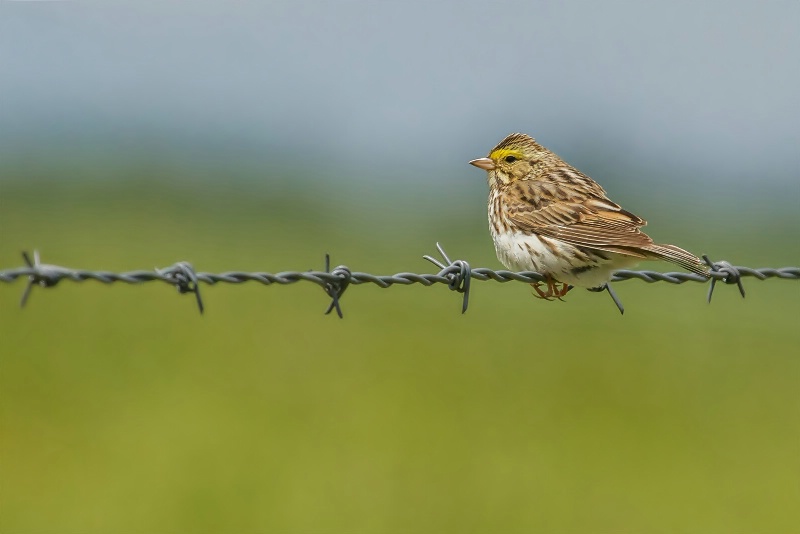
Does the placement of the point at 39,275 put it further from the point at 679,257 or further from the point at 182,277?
the point at 679,257

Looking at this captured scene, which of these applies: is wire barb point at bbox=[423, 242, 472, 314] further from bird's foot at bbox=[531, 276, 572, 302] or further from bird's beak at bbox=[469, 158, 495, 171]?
bird's beak at bbox=[469, 158, 495, 171]

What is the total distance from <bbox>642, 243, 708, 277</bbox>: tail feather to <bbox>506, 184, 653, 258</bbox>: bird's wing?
9 cm

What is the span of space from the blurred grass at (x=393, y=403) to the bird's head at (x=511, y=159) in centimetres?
384

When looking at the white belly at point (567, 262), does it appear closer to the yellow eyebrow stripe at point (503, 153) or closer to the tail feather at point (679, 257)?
the tail feather at point (679, 257)

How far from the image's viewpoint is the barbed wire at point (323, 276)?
15.5ft

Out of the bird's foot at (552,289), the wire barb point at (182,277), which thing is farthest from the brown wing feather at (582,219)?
the wire barb point at (182,277)

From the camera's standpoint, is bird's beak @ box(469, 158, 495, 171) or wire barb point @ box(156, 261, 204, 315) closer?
wire barb point @ box(156, 261, 204, 315)

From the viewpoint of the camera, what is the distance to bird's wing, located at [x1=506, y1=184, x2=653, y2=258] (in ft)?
22.0

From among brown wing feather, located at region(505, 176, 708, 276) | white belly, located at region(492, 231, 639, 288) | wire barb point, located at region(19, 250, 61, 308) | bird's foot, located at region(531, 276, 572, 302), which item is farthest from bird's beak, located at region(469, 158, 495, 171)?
wire barb point, located at region(19, 250, 61, 308)

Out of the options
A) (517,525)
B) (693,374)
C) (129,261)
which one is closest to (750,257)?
(693,374)

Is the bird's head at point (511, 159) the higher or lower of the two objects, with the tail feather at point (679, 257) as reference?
higher

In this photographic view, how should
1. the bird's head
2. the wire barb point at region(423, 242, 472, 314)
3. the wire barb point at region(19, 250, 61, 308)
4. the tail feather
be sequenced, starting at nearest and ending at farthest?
the wire barb point at region(19, 250, 61, 308) < the wire barb point at region(423, 242, 472, 314) < the tail feather < the bird's head

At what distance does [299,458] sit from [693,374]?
6.49m

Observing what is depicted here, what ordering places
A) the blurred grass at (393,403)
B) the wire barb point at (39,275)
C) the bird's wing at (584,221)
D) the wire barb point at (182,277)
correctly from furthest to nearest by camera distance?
the blurred grass at (393,403) → the bird's wing at (584,221) → the wire barb point at (182,277) → the wire barb point at (39,275)
